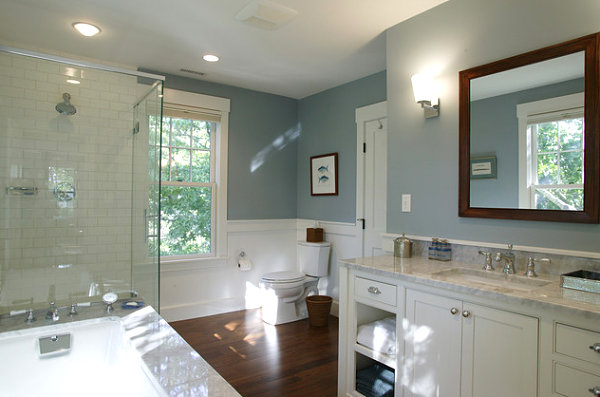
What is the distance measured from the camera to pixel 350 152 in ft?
13.0

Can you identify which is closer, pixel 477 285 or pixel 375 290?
pixel 477 285

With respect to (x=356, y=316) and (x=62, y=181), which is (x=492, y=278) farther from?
(x=62, y=181)

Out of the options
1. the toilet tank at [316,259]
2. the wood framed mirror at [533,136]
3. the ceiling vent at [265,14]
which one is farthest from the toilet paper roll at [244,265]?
the wood framed mirror at [533,136]

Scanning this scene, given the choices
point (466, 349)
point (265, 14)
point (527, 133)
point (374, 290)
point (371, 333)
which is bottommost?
point (371, 333)

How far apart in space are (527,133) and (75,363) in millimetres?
2581

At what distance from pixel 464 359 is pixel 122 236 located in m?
2.56

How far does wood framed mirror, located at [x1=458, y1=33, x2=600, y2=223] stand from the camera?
1.71 meters

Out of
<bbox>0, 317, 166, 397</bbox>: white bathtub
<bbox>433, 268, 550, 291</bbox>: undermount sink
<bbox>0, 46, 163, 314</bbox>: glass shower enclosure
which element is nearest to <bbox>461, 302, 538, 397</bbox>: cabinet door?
<bbox>433, 268, 550, 291</bbox>: undermount sink

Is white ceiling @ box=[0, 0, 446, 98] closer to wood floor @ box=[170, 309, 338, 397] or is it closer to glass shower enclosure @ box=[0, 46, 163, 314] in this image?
glass shower enclosure @ box=[0, 46, 163, 314]

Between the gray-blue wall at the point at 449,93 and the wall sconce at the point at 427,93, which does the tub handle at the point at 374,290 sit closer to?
the gray-blue wall at the point at 449,93

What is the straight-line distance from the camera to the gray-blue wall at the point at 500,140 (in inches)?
76.7

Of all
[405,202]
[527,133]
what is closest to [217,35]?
[405,202]

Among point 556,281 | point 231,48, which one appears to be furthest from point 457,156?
point 231,48

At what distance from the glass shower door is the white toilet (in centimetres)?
127
